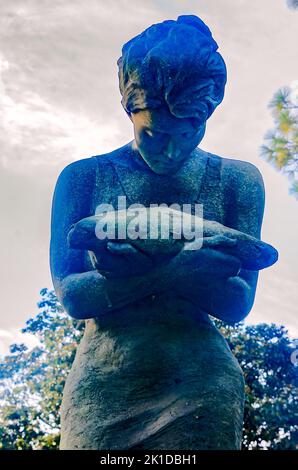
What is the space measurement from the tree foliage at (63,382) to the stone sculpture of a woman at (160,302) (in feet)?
27.6

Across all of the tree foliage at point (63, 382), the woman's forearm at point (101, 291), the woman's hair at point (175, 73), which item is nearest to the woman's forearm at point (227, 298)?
the woman's forearm at point (101, 291)

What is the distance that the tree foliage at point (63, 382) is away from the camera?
12.0 meters

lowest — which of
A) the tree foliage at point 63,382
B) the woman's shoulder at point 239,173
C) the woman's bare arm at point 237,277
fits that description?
the tree foliage at point 63,382

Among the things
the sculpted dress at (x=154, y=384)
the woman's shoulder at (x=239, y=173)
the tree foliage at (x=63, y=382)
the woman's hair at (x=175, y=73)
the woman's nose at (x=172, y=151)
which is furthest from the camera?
the tree foliage at (x=63, y=382)

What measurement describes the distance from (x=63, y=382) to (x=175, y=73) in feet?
31.9

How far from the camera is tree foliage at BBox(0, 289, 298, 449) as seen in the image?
12008mm

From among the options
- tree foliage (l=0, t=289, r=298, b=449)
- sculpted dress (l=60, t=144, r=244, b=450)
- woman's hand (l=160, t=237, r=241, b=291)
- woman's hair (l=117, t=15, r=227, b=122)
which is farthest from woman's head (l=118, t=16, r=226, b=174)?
tree foliage (l=0, t=289, r=298, b=449)

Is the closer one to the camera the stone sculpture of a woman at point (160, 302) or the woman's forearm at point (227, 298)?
the stone sculpture of a woman at point (160, 302)

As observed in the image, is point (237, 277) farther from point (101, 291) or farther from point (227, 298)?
point (101, 291)

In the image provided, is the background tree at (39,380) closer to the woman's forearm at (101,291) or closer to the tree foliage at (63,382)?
the tree foliage at (63,382)

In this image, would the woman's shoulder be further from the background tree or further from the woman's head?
the background tree

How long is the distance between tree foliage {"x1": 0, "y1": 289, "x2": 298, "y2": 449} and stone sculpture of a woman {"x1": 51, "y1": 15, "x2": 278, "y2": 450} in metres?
Result: 8.41
